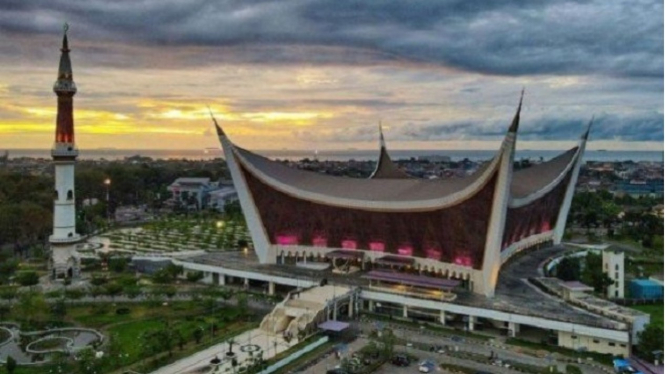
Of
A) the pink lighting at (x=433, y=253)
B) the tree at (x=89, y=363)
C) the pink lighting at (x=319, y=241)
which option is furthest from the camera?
the pink lighting at (x=319, y=241)

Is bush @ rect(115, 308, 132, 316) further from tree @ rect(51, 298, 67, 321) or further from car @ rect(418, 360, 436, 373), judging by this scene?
car @ rect(418, 360, 436, 373)

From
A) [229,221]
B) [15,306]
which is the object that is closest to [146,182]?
[229,221]

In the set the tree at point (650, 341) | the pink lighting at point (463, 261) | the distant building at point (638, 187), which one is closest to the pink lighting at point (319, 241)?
the pink lighting at point (463, 261)

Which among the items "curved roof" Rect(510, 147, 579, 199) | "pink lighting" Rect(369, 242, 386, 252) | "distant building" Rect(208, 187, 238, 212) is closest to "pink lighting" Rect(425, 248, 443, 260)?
"pink lighting" Rect(369, 242, 386, 252)

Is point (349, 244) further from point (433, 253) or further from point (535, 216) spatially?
point (535, 216)

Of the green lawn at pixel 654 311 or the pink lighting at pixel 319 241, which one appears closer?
the green lawn at pixel 654 311

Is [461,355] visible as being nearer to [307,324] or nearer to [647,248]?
[307,324]

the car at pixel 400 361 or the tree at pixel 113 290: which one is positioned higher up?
the tree at pixel 113 290

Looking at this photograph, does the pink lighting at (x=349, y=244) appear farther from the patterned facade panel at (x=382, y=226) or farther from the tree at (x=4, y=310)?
the tree at (x=4, y=310)
